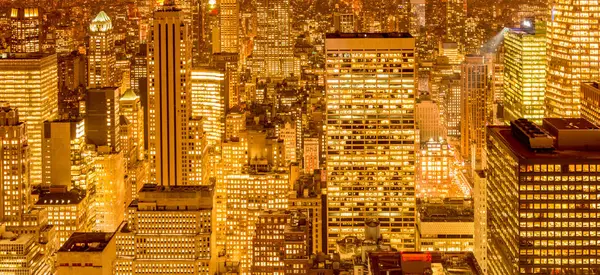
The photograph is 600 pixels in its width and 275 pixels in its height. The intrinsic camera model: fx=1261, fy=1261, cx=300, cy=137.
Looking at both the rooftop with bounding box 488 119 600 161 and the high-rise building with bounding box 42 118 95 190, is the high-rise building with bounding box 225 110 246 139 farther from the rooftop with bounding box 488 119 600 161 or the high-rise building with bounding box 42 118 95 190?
the rooftop with bounding box 488 119 600 161

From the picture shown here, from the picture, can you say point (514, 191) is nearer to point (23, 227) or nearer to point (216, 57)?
point (23, 227)

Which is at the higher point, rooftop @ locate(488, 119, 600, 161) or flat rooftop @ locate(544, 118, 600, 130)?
flat rooftop @ locate(544, 118, 600, 130)

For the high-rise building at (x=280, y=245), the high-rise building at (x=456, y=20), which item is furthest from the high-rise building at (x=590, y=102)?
the high-rise building at (x=456, y=20)

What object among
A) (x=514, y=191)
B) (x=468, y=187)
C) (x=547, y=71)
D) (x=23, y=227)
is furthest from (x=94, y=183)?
(x=514, y=191)

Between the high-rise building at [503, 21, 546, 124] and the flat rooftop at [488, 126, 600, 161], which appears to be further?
the high-rise building at [503, 21, 546, 124]

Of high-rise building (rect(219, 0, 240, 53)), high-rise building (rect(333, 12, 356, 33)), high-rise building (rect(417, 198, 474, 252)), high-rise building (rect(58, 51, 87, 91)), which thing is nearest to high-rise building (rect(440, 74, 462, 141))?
high-rise building (rect(333, 12, 356, 33))

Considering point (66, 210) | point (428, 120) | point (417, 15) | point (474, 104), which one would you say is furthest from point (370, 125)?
point (417, 15)

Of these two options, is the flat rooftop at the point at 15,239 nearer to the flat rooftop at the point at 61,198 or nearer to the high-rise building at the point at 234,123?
the flat rooftop at the point at 61,198
